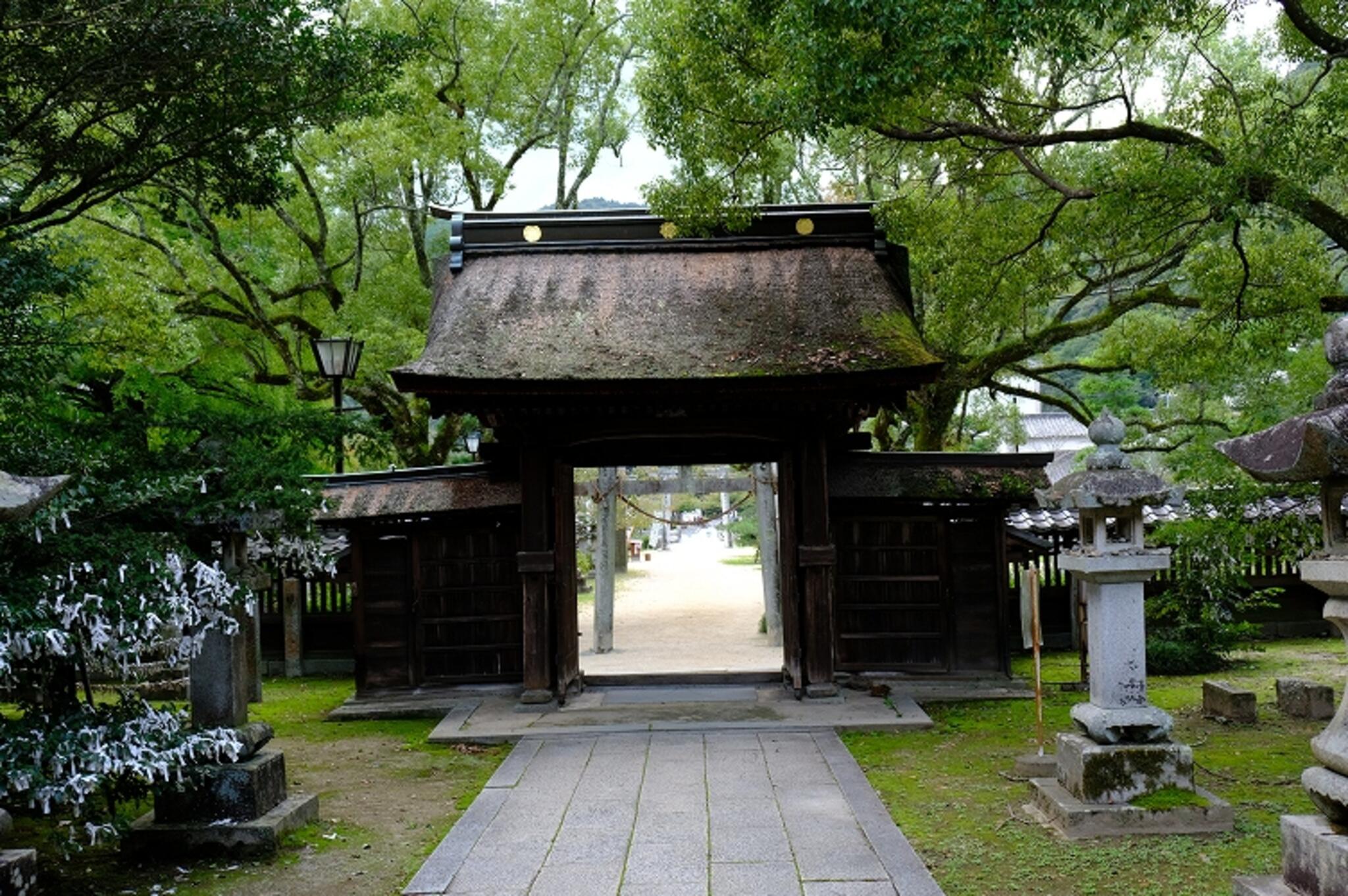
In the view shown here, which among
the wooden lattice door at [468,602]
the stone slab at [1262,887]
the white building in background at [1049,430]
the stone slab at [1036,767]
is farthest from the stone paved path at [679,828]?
the white building in background at [1049,430]

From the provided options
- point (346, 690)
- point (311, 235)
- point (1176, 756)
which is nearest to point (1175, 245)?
point (1176, 756)

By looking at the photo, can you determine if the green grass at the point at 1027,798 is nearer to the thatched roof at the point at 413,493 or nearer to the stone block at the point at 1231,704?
the stone block at the point at 1231,704

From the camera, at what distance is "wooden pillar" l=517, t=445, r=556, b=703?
11.6m

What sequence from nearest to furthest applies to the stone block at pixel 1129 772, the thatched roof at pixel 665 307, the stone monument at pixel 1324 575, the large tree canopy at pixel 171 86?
the stone monument at pixel 1324 575 < the stone block at pixel 1129 772 < the large tree canopy at pixel 171 86 < the thatched roof at pixel 665 307

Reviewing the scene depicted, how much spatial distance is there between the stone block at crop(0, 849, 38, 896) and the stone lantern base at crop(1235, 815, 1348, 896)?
5901mm

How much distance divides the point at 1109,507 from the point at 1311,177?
3795mm

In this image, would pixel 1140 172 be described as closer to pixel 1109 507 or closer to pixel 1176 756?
pixel 1109 507

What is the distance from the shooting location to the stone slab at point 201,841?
6781 mm

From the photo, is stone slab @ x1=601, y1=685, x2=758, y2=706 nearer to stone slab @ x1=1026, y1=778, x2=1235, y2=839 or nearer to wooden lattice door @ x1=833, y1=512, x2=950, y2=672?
wooden lattice door @ x1=833, y1=512, x2=950, y2=672

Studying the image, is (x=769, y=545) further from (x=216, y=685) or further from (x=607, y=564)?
(x=216, y=685)

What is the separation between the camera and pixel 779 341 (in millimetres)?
11289

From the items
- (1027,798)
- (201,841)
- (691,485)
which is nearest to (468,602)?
(201,841)

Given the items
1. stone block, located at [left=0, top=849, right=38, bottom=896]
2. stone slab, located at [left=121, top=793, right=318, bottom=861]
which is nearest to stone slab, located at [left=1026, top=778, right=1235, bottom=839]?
stone slab, located at [left=121, top=793, right=318, bottom=861]

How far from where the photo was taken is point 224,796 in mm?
6969
